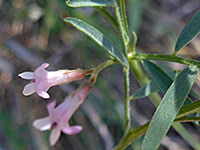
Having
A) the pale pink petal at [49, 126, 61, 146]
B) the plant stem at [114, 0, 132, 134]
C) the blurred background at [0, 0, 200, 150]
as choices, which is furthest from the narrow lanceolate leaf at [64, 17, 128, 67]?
the blurred background at [0, 0, 200, 150]

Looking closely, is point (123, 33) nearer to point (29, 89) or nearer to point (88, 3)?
point (88, 3)

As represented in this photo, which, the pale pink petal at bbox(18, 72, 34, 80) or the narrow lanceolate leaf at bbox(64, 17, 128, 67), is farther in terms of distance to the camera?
the pale pink petal at bbox(18, 72, 34, 80)

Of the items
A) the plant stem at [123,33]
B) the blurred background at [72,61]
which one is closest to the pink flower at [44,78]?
the plant stem at [123,33]

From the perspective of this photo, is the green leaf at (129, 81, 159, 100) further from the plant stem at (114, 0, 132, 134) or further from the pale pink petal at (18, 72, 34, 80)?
the pale pink petal at (18, 72, 34, 80)

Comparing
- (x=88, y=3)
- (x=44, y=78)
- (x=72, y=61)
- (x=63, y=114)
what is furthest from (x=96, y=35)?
(x=72, y=61)

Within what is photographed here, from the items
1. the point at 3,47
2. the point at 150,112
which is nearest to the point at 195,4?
the point at 150,112

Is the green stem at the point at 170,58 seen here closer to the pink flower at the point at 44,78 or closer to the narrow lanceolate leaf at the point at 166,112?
the narrow lanceolate leaf at the point at 166,112
